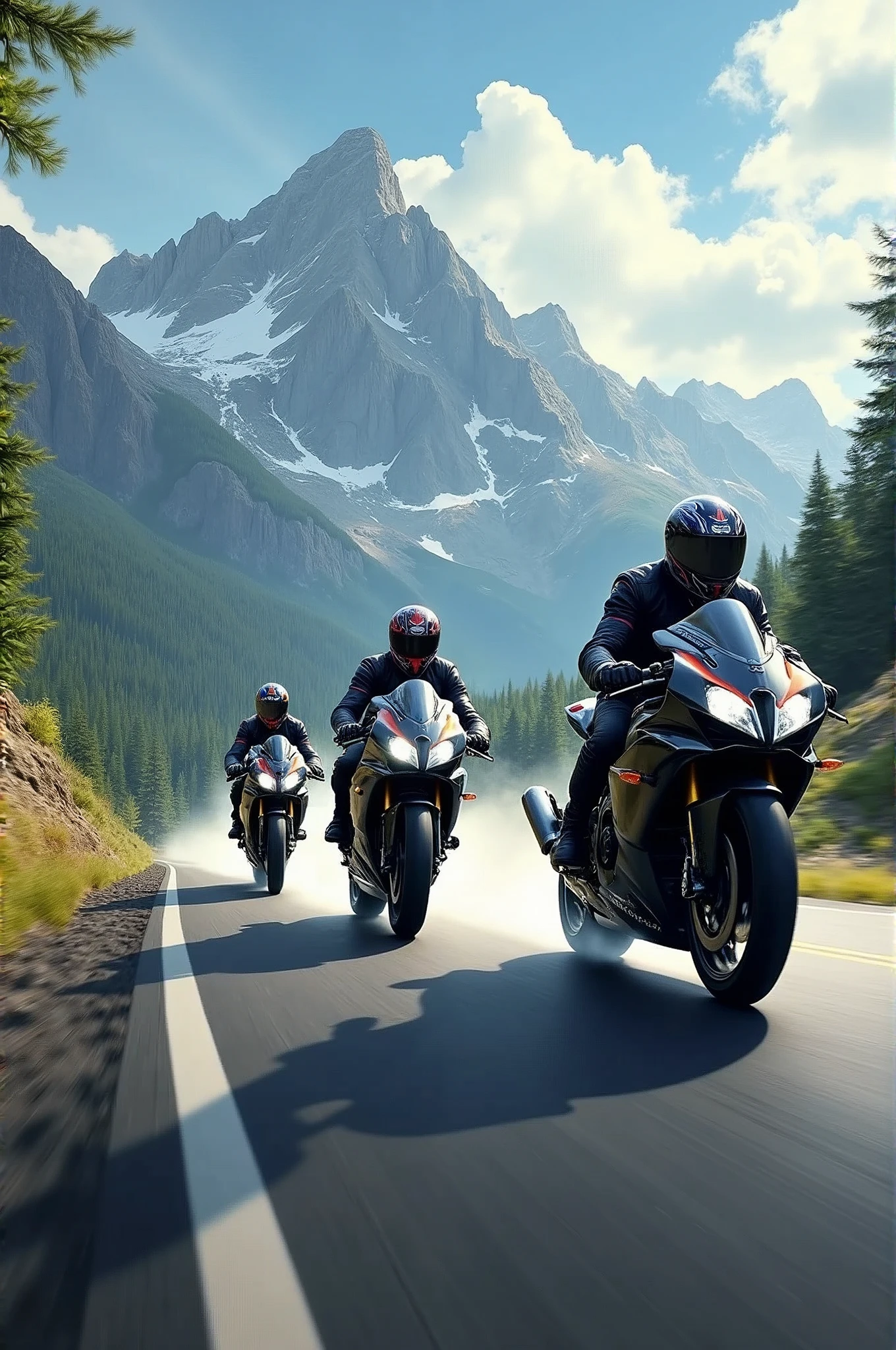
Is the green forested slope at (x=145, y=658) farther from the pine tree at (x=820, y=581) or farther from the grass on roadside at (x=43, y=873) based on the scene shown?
A: the grass on roadside at (x=43, y=873)

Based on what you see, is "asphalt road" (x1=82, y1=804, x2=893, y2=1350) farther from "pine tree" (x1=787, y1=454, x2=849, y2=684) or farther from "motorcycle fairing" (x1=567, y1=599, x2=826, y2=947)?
"pine tree" (x1=787, y1=454, x2=849, y2=684)

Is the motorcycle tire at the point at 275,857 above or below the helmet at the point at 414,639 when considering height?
below

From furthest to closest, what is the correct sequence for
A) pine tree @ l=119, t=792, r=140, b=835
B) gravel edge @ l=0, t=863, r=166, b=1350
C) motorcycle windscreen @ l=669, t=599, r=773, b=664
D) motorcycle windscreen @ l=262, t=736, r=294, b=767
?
pine tree @ l=119, t=792, r=140, b=835 → motorcycle windscreen @ l=262, t=736, r=294, b=767 → motorcycle windscreen @ l=669, t=599, r=773, b=664 → gravel edge @ l=0, t=863, r=166, b=1350

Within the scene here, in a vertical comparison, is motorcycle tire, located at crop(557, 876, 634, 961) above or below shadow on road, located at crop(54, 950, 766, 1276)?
above

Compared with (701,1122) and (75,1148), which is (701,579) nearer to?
(701,1122)

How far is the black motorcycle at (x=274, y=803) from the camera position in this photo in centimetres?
1073

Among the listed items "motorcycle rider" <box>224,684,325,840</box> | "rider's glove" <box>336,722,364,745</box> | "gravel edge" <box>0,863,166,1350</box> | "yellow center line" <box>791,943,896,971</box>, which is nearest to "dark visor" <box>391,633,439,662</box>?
"rider's glove" <box>336,722,364,745</box>

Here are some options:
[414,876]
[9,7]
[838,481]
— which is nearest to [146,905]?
[414,876]

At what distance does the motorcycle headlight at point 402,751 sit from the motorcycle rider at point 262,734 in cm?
584

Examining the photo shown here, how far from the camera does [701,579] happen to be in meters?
4.24

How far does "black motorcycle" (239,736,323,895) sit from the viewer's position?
1073 cm

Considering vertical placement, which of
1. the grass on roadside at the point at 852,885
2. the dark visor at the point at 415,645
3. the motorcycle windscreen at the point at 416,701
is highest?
the dark visor at the point at 415,645

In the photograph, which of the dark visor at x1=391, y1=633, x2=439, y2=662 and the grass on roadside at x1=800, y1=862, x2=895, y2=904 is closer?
the dark visor at x1=391, y1=633, x2=439, y2=662

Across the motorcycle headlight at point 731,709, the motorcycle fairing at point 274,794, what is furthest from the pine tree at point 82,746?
the motorcycle headlight at point 731,709
